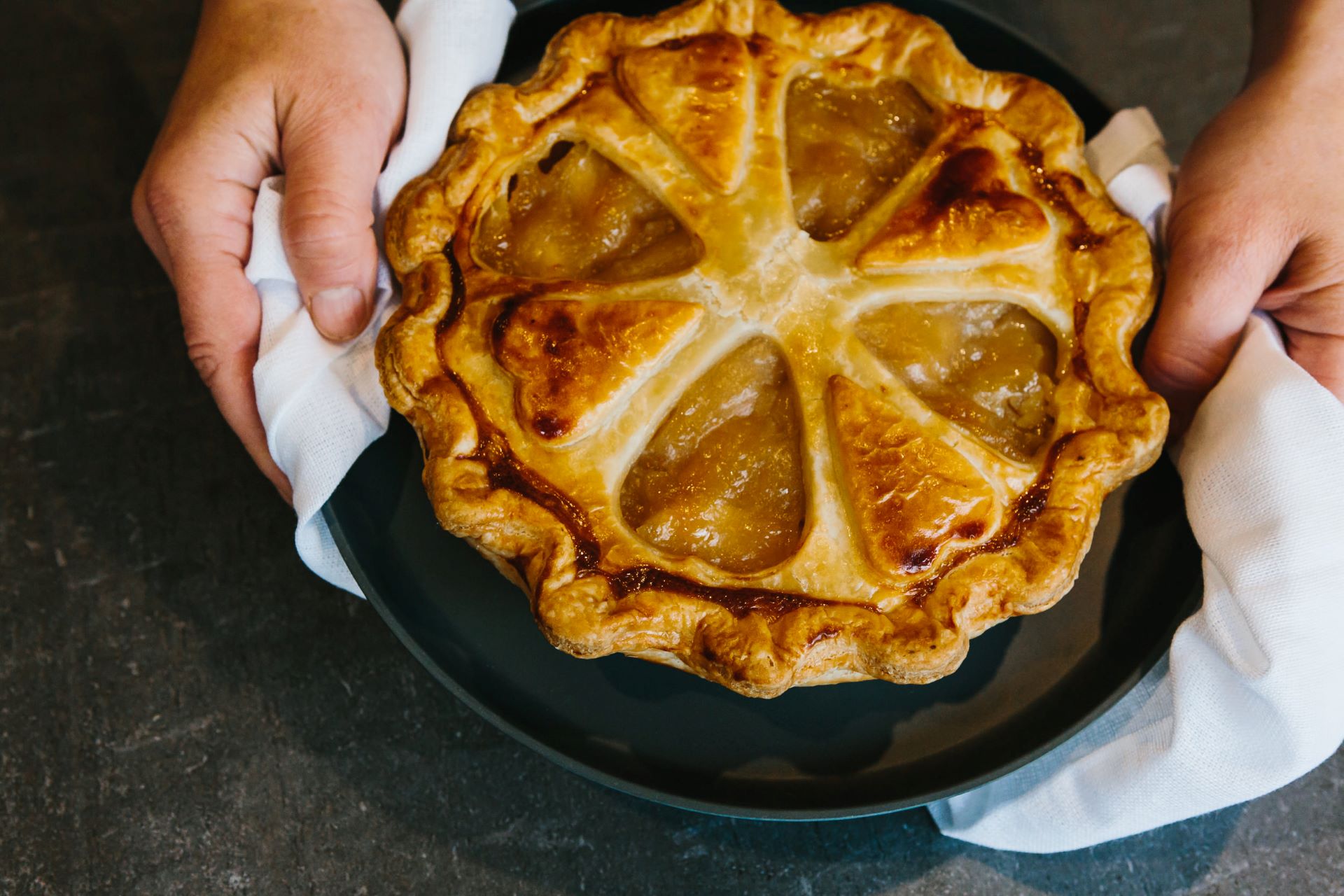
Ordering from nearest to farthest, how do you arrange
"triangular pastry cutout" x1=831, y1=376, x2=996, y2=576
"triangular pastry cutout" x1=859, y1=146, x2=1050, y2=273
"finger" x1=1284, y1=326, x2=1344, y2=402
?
1. "triangular pastry cutout" x1=831, y1=376, x2=996, y2=576
2. "triangular pastry cutout" x1=859, y1=146, x2=1050, y2=273
3. "finger" x1=1284, y1=326, x2=1344, y2=402

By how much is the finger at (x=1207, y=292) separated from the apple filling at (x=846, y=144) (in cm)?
59

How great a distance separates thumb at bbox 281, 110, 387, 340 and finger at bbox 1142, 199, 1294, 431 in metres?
1.64

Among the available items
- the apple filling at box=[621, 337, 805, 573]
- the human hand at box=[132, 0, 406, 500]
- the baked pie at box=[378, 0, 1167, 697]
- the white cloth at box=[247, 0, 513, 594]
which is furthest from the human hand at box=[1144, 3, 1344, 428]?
the human hand at box=[132, 0, 406, 500]

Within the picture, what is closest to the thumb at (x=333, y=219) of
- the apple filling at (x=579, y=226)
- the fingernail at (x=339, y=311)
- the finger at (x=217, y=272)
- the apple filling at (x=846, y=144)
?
the fingernail at (x=339, y=311)

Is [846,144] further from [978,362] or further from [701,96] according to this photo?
[978,362]

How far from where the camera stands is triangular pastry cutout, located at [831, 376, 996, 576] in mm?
1817

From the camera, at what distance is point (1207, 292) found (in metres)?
2.03

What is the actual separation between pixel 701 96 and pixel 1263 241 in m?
1.19

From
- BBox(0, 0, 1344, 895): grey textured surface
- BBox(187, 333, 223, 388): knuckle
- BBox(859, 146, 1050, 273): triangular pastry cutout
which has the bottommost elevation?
BBox(0, 0, 1344, 895): grey textured surface

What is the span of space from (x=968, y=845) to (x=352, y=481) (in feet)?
5.05

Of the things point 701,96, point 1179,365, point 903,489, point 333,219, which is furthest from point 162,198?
point 1179,365

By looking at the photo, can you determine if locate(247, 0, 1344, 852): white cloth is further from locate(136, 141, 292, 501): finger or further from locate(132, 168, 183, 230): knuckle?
locate(132, 168, 183, 230): knuckle

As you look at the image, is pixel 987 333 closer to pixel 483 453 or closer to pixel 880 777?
pixel 880 777

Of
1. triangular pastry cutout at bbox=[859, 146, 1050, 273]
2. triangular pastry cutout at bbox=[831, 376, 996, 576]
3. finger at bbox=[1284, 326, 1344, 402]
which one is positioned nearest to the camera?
triangular pastry cutout at bbox=[831, 376, 996, 576]
